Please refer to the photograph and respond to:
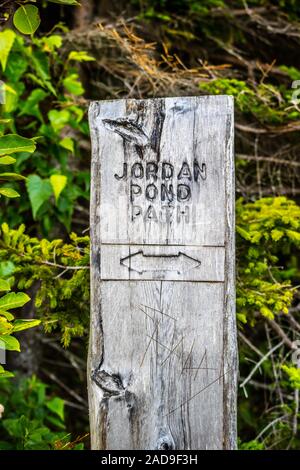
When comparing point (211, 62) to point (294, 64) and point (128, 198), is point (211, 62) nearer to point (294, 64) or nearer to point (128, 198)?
point (294, 64)

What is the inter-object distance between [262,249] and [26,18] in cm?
149

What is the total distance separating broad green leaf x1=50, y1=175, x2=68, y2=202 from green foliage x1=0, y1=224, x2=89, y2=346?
53cm

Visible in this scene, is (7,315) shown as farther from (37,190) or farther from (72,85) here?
(72,85)

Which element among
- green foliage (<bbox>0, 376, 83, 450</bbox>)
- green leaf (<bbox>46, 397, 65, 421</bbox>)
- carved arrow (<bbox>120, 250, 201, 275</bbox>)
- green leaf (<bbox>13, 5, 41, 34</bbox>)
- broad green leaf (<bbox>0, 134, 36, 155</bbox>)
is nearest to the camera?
green leaf (<bbox>13, 5, 41, 34</bbox>)

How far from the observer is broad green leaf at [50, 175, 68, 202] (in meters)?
3.51

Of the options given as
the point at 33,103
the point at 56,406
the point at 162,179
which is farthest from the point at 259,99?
the point at 56,406

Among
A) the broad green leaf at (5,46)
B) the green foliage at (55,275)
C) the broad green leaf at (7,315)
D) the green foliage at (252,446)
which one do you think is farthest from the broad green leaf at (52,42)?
the green foliage at (252,446)

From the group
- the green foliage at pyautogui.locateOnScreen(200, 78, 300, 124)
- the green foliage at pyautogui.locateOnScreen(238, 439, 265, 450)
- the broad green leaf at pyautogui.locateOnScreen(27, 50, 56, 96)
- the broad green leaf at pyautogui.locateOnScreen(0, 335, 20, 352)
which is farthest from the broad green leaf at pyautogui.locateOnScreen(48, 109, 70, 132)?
the green foliage at pyautogui.locateOnScreen(238, 439, 265, 450)

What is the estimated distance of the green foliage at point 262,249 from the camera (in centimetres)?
281

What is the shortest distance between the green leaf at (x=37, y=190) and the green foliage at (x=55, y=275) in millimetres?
555

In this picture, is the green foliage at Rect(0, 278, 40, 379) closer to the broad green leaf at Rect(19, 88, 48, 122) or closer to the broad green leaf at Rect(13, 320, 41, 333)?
the broad green leaf at Rect(13, 320, 41, 333)

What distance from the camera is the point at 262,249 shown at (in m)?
2.96

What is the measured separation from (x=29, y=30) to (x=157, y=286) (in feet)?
3.08

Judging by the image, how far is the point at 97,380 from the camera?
229 cm
